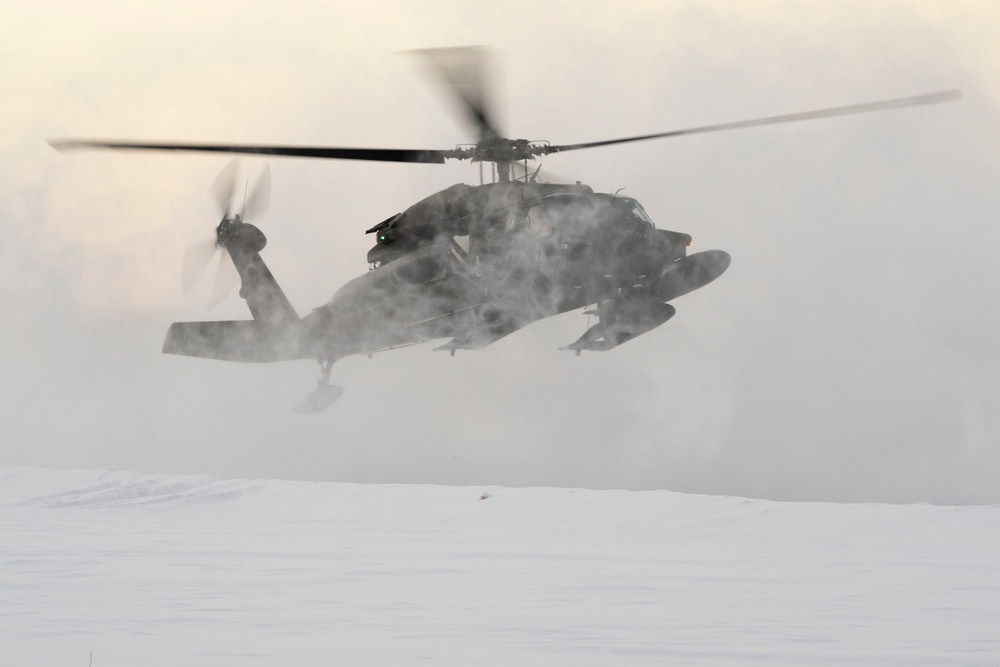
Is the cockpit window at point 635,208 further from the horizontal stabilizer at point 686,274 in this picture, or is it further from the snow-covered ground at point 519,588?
the snow-covered ground at point 519,588

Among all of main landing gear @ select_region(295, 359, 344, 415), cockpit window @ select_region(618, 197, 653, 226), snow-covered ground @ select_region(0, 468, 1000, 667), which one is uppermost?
cockpit window @ select_region(618, 197, 653, 226)

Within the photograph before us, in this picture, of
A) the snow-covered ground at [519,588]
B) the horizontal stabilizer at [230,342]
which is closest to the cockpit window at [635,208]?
the snow-covered ground at [519,588]

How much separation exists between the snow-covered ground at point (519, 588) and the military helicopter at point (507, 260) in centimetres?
224

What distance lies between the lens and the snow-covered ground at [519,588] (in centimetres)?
396

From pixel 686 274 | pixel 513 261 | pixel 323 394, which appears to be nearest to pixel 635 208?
pixel 686 274

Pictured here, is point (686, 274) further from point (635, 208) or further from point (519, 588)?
point (519, 588)

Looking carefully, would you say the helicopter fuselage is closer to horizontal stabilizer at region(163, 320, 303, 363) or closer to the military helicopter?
the military helicopter

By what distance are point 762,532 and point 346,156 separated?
5723 mm

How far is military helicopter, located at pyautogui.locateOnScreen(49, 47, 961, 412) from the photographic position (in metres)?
9.40

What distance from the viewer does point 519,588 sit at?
5.73m

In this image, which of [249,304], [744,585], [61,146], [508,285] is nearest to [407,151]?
[508,285]

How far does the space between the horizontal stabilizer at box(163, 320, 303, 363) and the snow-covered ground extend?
2001 mm

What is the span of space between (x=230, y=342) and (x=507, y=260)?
398 centimetres

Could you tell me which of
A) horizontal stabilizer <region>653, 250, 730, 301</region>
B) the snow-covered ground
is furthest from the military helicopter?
the snow-covered ground
